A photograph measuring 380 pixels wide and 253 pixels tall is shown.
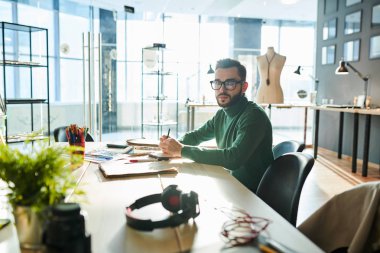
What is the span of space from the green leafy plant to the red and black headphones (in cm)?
27

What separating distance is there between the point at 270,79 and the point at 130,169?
445 cm

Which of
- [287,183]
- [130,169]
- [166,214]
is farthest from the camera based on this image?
[130,169]

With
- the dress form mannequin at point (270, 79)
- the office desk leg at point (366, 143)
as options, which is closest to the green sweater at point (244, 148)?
the office desk leg at point (366, 143)

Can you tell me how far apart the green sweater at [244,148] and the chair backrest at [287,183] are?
0.72ft

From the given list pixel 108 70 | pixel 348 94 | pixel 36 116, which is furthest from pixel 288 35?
pixel 36 116

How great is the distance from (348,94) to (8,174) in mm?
6422

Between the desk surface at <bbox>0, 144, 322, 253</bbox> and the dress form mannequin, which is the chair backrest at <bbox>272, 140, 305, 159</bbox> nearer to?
the desk surface at <bbox>0, 144, 322, 253</bbox>

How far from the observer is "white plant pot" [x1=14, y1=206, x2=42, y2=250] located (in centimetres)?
85

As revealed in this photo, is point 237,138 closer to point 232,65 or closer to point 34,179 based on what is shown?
point 232,65

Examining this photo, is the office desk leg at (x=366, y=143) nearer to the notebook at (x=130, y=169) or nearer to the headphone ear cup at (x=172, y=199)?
the notebook at (x=130, y=169)

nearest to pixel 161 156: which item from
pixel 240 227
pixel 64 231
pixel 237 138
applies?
pixel 237 138

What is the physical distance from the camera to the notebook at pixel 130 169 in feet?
5.53

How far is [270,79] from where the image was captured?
19.1 ft

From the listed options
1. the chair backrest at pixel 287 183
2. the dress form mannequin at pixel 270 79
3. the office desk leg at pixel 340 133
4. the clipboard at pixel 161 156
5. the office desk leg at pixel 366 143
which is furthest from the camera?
the office desk leg at pixel 340 133
